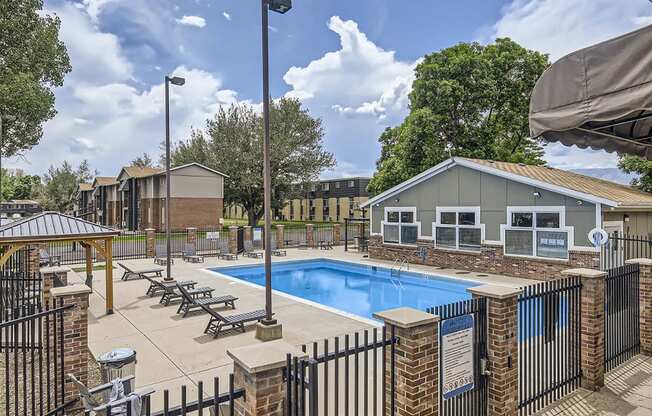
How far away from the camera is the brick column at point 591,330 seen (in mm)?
5379

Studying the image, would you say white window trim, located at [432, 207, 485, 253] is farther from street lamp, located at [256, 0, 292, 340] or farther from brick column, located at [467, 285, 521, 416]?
brick column, located at [467, 285, 521, 416]

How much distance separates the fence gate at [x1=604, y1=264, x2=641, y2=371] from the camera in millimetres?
5984

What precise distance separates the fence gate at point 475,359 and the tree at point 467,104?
2020 cm

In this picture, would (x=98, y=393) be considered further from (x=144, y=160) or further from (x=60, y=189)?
(x=144, y=160)

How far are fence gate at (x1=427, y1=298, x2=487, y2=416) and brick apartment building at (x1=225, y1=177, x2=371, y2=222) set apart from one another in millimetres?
44684

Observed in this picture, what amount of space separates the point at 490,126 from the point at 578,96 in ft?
81.5

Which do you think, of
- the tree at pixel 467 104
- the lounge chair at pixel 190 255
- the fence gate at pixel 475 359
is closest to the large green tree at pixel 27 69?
the lounge chair at pixel 190 255

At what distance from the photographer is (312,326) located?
8.53 metres

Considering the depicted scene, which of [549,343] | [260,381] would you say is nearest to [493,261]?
[549,343]

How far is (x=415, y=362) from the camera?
3.55 metres

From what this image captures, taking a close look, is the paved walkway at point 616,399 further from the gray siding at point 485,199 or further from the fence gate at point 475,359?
the gray siding at point 485,199

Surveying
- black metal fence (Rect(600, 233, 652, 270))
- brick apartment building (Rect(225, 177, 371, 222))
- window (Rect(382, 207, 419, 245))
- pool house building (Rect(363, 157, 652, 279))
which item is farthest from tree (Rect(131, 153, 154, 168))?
black metal fence (Rect(600, 233, 652, 270))

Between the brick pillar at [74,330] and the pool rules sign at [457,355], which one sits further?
the brick pillar at [74,330]

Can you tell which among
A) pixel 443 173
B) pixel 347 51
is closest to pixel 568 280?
pixel 443 173
